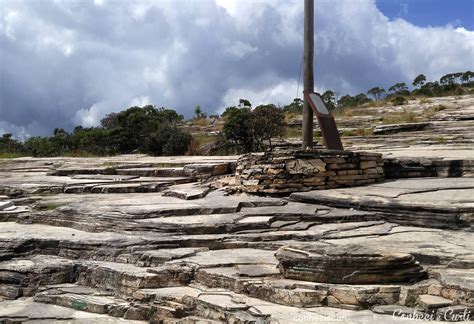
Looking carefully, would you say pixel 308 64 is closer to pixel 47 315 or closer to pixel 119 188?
pixel 119 188

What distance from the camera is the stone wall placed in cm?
831

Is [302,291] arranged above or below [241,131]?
below

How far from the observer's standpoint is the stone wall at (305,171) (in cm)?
831

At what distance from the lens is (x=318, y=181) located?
8.35m

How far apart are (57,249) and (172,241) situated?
1.60 metres

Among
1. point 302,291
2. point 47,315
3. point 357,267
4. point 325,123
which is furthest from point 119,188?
point 357,267

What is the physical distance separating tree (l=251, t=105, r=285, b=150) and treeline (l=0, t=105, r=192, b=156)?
2.71 meters

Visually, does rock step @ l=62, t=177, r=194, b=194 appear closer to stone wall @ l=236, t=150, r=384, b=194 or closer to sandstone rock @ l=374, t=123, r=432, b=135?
stone wall @ l=236, t=150, r=384, b=194

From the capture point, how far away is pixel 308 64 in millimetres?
10281

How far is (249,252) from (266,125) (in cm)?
1148

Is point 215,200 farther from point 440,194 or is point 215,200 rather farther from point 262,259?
point 440,194

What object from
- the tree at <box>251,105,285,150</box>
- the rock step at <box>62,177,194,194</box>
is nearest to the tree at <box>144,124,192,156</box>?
the tree at <box>251,105,285,150</box>

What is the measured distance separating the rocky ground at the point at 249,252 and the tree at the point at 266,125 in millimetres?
7750

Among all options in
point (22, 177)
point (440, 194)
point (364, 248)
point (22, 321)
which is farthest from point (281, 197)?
point (22, 177)
